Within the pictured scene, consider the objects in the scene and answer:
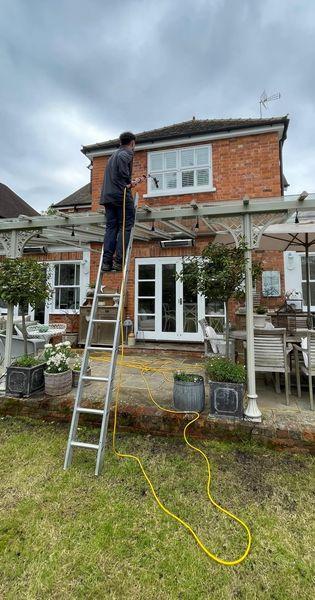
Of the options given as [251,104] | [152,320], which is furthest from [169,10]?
[152,320]

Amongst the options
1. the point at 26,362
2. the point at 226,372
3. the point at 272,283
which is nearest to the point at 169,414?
the point at 226,372

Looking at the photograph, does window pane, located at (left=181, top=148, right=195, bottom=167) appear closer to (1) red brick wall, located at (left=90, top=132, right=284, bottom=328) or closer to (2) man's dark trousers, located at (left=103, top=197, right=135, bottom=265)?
(1) red brick wall, located at (left=90, top=132, right=284, bottom=328)

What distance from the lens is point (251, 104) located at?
10094mm

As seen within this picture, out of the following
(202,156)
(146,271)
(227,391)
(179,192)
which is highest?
(202,156)

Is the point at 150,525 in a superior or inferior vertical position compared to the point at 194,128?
inferior

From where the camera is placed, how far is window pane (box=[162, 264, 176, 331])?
27.2ft

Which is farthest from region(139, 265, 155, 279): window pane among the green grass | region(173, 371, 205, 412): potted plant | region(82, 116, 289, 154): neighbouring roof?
the green grass

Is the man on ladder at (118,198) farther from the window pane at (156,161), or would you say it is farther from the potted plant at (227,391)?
the window pane at (156,161)

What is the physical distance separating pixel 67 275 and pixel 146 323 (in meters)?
3.36

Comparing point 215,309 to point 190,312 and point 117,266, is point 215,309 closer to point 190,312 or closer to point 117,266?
point 190,312

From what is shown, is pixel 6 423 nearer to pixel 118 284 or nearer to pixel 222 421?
pixel 222 421

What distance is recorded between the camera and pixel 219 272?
368 centimetres

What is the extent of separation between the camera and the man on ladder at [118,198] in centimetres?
354

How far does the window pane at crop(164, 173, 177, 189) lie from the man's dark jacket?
517 centimetres
